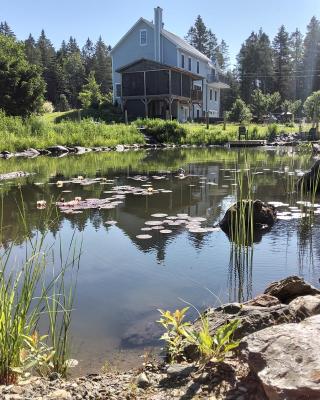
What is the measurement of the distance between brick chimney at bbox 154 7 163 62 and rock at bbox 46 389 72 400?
40425mm

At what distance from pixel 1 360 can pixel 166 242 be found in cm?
376

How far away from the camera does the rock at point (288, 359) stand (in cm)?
174

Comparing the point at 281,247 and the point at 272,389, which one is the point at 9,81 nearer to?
the point at 281,247

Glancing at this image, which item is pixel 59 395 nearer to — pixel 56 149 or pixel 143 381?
pixel 143 381

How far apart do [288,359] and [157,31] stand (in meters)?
41.0

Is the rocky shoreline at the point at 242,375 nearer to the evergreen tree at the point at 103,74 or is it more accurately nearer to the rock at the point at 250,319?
the rock at the point at 250,319

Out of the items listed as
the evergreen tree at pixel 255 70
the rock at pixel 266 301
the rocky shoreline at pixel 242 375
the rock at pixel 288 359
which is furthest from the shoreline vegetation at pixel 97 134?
the evergreen tree at pixel 255 70

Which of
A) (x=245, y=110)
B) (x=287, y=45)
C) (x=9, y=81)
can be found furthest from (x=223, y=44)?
(x=9, y=81)

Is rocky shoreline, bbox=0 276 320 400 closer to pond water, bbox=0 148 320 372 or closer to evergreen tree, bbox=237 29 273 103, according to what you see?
pond water, bbox=0 148 320 372

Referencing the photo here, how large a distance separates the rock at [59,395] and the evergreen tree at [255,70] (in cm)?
7040

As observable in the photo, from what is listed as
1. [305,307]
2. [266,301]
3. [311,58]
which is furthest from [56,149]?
[311,58]

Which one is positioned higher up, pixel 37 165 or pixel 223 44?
pixel 223 44

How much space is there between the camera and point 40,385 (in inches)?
89.8

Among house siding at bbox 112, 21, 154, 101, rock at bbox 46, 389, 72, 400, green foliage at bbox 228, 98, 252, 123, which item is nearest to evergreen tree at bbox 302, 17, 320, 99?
green foliage at bbox 228, 98, 252, 123
